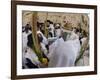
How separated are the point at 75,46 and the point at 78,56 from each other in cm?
10

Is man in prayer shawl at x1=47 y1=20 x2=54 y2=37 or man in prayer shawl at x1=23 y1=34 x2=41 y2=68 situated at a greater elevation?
man in prayer shawl at x1=47 y1=20 x2=54 y2=37

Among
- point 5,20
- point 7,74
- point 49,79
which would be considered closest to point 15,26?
point 5,20

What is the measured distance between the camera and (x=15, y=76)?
188 cm

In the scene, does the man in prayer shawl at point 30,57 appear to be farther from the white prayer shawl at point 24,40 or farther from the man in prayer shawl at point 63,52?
the man in prayer shawl at point 63,52

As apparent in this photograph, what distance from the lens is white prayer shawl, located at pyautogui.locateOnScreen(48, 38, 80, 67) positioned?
6.55 ft

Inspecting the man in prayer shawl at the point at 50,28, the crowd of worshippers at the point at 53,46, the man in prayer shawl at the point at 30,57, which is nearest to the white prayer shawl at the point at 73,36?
the crowd of worshippers at the point at 53,46

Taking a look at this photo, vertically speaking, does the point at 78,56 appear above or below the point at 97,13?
below

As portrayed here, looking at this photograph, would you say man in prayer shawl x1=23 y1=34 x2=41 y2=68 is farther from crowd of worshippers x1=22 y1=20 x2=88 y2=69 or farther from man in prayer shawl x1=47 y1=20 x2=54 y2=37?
man in prayer shawl x1=47 y1=20 x2=54 y2=37

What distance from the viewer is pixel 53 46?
200 centimetres

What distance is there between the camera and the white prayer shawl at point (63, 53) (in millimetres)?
1997

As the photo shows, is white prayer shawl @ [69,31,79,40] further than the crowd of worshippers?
Yes

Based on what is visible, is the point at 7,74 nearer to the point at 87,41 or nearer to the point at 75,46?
the point at 75,46

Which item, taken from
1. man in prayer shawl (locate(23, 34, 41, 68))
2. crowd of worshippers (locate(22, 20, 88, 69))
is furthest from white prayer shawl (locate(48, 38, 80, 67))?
man in prayer shawl (locate(23, 34, 41, 68))

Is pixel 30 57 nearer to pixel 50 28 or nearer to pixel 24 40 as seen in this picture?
pixel 24 40
